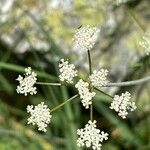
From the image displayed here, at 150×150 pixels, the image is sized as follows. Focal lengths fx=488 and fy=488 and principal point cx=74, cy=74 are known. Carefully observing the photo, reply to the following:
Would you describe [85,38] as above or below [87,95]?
above

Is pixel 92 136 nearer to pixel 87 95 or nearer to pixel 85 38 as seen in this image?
pixel 87 95

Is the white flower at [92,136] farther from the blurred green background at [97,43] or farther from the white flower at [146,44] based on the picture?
the blurred green background at [97,43]

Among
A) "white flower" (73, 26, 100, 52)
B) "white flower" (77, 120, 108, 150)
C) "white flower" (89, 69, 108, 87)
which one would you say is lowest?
"white flower" (77, 120, 108, 150)

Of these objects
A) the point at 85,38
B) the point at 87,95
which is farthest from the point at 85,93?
the point at 85,38

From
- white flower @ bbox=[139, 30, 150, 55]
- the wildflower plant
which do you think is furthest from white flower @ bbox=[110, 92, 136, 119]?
white flower @ bbox=[139, 30, 150, 55]

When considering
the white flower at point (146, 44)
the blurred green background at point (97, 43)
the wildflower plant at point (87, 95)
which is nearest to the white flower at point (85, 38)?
the wildflower plant at point (87, 95)

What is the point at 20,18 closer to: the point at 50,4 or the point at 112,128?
the point at 50,4

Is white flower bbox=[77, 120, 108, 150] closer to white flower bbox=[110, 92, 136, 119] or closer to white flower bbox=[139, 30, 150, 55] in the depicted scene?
white flower bbox=[110, 92, 136, 119]
